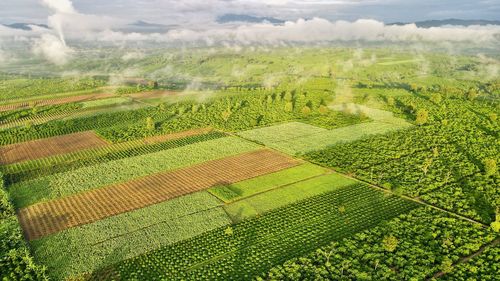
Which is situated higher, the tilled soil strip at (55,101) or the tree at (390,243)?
the tilled soil strip at (55,101)

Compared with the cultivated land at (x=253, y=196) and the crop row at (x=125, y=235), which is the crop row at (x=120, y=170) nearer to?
the cultivated land at (x=253, y=196)

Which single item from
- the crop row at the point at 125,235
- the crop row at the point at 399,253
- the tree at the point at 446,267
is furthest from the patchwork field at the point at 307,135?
the tree at the point at 446,267

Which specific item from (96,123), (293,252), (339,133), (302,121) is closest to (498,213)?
(293,252)

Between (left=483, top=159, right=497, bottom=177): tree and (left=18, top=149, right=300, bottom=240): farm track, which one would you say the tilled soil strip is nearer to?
(left=18, top=149, right=300, bottom=240): farm track

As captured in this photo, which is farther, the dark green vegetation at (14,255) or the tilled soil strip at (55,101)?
the tilled soil strip at (55,101)

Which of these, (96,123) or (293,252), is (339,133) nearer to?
(293,252)

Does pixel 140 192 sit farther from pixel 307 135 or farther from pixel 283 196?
pixel 307 135

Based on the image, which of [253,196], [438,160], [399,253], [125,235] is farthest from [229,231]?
[438,160]
